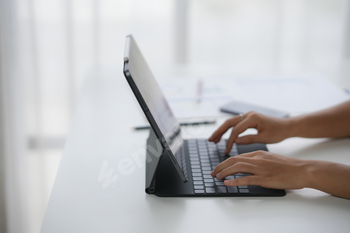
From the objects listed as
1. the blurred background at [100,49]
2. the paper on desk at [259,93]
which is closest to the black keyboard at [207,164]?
the paper on desk at [259,93]

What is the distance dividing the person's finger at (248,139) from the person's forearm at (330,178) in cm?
21

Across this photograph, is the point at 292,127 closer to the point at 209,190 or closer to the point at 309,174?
the point at 309,174

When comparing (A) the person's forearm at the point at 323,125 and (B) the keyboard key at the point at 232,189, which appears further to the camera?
(A) the person's forearm at the point at 323,125

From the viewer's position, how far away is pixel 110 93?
134 cm

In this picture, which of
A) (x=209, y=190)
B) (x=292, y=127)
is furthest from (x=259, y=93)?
(x=209, y=190)

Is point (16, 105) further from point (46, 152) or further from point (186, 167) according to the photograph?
point (186, 167)

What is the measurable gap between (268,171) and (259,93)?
0.63m

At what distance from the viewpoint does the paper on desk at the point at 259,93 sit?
1.23m

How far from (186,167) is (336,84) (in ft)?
3.01

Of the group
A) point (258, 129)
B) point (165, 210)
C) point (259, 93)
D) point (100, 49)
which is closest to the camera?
point (165, 210)

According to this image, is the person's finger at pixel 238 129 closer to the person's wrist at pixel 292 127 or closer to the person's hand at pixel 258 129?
the person's hand at pixel 258 129

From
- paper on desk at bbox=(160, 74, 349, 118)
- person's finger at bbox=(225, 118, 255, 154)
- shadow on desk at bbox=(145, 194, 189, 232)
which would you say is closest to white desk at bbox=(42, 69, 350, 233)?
shadow on desk at bbox=(145, 194, 189, 232)

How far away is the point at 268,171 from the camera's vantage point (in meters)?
0.76

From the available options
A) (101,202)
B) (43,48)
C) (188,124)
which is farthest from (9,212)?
(101,202)
